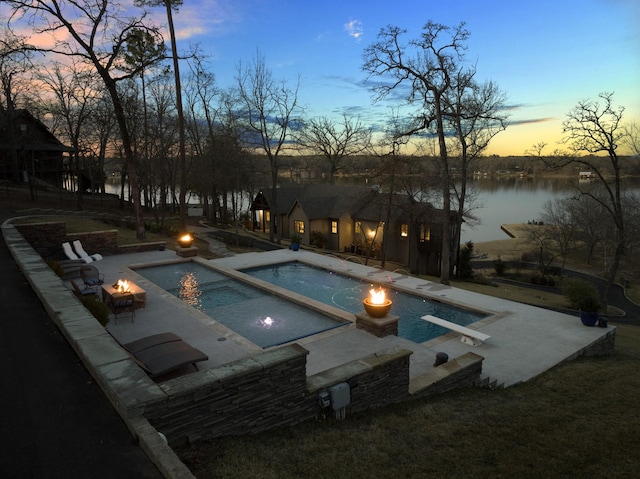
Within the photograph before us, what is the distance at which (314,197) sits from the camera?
4069 cm

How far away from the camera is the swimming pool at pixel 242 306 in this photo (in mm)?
11266

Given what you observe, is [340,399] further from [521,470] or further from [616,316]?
[616,316]

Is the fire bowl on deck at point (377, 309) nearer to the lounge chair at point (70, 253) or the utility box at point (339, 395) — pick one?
the utility box at point (339, 395)

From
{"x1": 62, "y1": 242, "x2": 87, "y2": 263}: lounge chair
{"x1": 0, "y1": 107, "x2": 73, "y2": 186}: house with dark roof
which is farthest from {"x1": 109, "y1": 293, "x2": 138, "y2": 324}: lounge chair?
{"x1": 0, "y1": 107, "x2": 73, "y2": 186}: house with dark roof

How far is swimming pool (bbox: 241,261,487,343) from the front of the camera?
42.2ft

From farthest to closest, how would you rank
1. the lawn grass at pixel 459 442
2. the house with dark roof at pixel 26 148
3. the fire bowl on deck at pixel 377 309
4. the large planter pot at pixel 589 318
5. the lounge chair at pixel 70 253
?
the house with dark roof at pixel 26 148
the lounge chair at pixel 70 253
the large planter pot at pixel 589 318
the fire bowl on deck at pixel 377 309
the lawn grass at pixel 459 442

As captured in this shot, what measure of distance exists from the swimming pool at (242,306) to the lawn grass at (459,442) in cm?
477

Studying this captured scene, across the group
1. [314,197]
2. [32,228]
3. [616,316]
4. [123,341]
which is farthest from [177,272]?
[616,316]

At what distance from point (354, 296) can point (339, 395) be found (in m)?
9.81

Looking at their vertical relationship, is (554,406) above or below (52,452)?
below

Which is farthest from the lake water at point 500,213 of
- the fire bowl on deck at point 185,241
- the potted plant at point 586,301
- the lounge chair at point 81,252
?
the lounge chair at point 81,252

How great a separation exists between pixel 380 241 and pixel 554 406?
28225 mm

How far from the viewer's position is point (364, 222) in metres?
36.2

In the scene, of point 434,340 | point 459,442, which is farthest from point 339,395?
point 434,340
